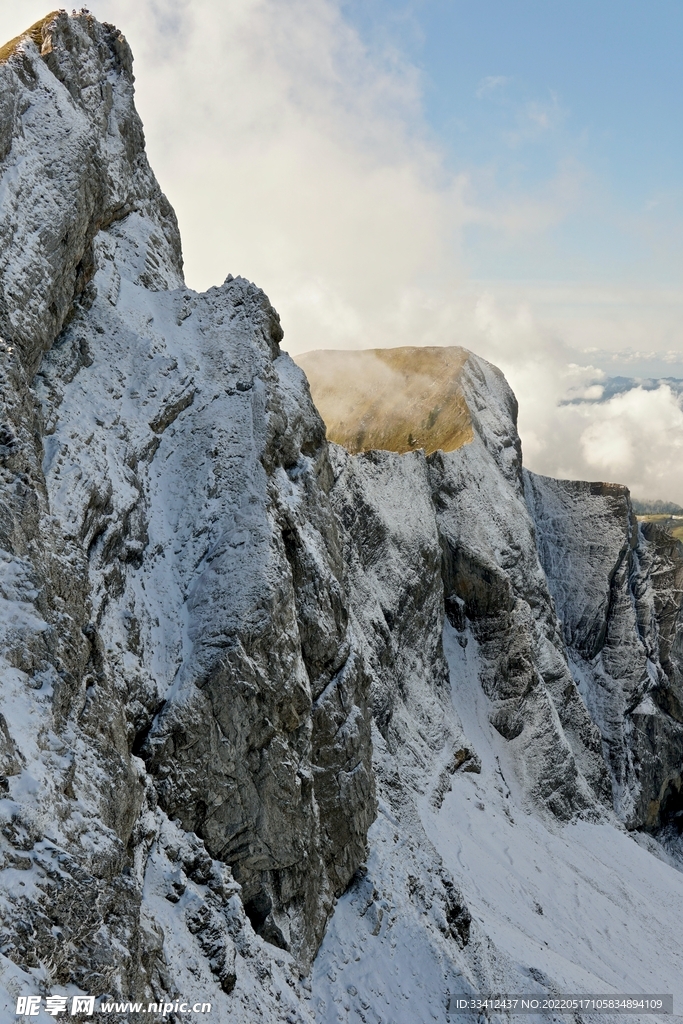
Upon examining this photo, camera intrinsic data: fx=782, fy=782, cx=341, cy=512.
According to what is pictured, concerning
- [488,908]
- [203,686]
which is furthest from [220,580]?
[488,908]

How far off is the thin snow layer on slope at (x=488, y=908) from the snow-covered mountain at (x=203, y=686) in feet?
0.58

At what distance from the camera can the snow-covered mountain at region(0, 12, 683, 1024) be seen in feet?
60.8

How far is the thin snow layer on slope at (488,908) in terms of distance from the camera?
3012 cm

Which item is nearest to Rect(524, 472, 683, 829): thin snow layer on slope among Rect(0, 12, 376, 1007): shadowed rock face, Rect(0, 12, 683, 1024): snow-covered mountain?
Rect(0, 12, 683, 1024): snow-covered mountain

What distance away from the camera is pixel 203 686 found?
26.0m

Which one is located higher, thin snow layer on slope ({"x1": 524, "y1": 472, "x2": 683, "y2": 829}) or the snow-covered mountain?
thin snow layer on slope ({"x1": 524, "y1": 472, "x2": 683, "y2": 829})

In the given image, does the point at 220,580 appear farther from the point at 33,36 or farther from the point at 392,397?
the point at 392,397

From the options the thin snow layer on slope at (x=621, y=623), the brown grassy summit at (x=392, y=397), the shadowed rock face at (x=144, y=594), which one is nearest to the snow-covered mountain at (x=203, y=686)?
the shadowed rock face at (x=144, y=594)

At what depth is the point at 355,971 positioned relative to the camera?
29688mm

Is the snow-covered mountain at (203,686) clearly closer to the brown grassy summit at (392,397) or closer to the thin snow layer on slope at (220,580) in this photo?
the thin snow layer on slope at (220,580)

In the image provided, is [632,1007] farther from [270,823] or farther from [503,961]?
[270,823]

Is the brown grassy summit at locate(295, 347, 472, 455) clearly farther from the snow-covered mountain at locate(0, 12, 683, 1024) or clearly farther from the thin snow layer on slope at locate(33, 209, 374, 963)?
the thin snow layer on slope at locate(33, 209, 374, 963)

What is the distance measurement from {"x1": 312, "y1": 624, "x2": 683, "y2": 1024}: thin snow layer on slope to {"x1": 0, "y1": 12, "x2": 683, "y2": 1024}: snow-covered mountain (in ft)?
0.58

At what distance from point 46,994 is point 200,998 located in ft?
29.5
